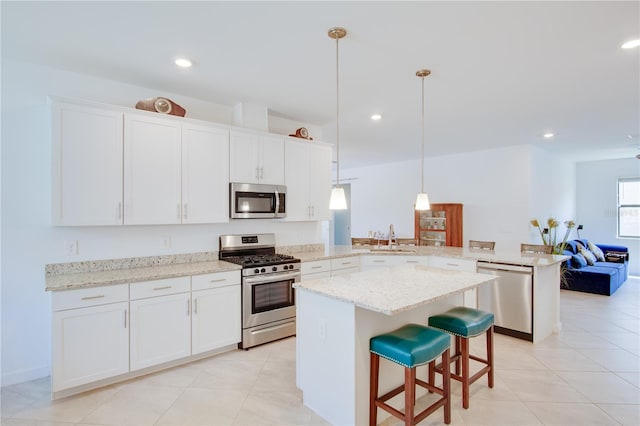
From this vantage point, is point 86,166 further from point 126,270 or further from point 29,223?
point 126,270

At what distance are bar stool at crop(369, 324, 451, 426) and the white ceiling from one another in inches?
80.9

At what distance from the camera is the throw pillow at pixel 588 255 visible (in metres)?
6.37

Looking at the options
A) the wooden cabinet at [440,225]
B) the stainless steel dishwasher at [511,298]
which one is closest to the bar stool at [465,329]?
the stainless steel dishwasher at [511,298]

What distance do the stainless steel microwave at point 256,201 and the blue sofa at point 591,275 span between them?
531 cm

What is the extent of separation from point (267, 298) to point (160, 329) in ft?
3.50

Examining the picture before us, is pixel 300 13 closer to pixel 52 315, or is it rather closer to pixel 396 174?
pixel 52 315

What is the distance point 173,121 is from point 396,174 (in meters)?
5.99

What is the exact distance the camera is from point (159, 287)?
9.60 ft

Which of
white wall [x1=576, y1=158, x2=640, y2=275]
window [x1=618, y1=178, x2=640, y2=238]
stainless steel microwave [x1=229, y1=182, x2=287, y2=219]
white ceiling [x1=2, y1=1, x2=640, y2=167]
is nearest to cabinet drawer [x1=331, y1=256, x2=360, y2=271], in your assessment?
stainless steel microwave [x1=229, y1=182, x2=287, y2=219]

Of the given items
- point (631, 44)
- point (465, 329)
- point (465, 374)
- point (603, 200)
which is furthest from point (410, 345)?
point (603, 200)

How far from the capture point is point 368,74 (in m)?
3.07

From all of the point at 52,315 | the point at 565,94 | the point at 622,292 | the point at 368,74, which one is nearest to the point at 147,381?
the point at 52,315

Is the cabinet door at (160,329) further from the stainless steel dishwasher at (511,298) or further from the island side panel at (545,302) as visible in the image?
the island side panel at (545,302)

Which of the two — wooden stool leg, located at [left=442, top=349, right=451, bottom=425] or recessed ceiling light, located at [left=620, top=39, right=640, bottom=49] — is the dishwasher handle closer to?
wooden stool leg, located at [left=442, top=349, right=451, bottom=425]
